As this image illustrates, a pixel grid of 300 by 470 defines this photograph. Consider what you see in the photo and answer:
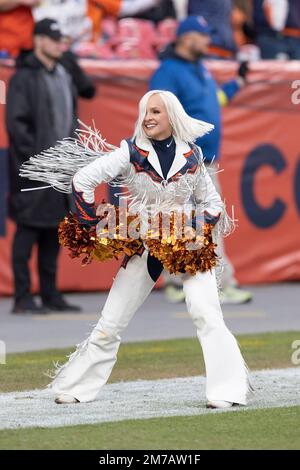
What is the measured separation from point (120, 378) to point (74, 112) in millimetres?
4193

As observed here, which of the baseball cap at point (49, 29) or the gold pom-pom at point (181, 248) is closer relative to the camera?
the gold pom-pom at point (181, 248)

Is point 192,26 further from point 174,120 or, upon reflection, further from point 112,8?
point 174,120

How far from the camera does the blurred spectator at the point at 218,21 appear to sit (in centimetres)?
1469

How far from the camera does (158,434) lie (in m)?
6.35

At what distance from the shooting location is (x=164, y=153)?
7.33m

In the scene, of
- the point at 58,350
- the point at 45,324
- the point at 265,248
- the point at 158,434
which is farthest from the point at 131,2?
the point at 158,434

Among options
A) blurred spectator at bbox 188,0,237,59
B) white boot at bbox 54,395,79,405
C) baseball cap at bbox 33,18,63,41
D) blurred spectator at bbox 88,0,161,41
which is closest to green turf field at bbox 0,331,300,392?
white boot at bbox 54,395,79,405

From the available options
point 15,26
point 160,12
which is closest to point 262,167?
point 160,12

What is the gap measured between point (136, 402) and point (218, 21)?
8.00m

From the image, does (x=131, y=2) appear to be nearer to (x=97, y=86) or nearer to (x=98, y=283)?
(x=97, y=86)

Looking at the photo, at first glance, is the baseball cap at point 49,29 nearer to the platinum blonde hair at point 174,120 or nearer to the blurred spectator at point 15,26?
the blurred spectator at point 15,26

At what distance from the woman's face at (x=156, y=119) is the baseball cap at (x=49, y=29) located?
4.25 m

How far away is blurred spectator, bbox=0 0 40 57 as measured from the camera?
1270cm

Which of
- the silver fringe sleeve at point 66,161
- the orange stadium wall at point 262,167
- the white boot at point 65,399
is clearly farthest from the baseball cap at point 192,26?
the white boot at point 65,399
